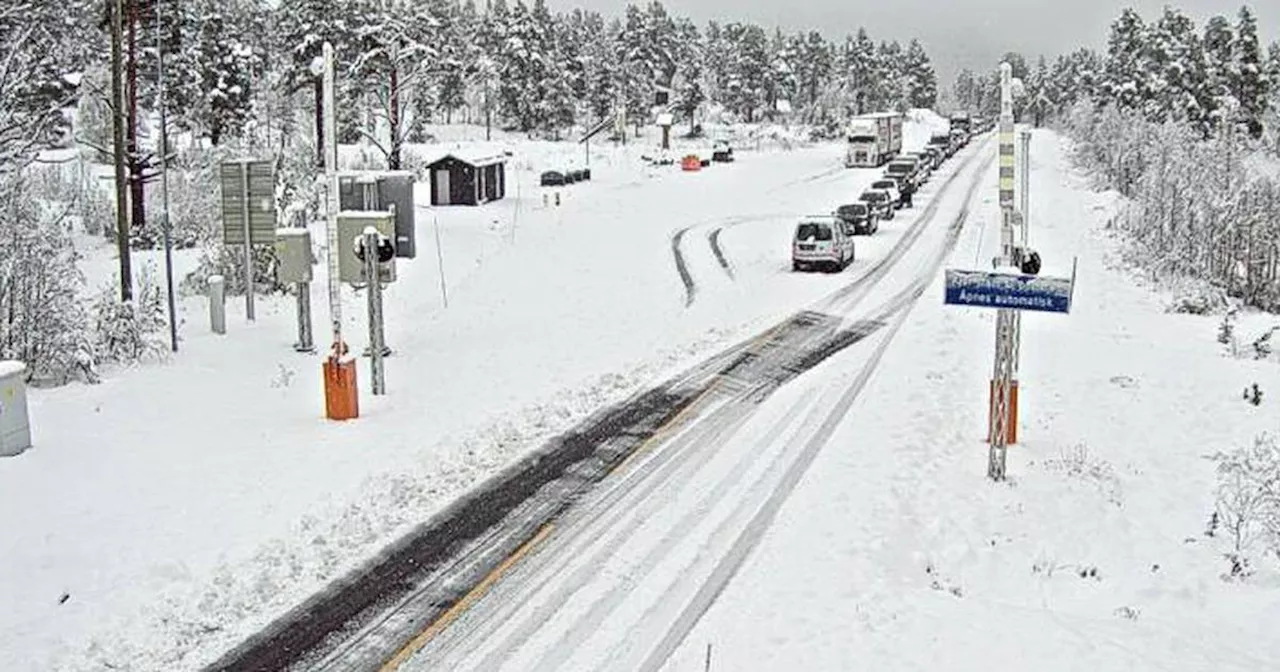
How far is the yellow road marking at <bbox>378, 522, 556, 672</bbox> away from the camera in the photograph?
32.5 feet

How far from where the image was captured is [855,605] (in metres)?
11.0

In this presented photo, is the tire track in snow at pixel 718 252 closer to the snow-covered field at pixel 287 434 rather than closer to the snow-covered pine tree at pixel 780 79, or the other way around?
the snow-covered field at pixel 287 434

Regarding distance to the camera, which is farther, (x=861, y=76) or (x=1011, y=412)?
(x=861, y=76)

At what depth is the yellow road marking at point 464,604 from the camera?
992cm

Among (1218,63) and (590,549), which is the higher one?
(1218,63)

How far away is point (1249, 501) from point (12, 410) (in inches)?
578

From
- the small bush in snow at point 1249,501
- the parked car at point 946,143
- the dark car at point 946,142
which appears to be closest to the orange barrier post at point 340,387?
the small bush in snow at point 1249,501

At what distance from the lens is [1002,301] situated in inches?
558

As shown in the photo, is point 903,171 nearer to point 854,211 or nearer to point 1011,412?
point 854,211

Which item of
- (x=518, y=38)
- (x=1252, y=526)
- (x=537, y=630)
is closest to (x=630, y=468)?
(x=537, y=630)

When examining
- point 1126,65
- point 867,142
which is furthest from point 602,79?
point 1126,65

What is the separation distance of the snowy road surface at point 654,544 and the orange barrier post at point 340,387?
4.33 meters

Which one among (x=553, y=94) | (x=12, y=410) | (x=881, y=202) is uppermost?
(x=553, y=94)

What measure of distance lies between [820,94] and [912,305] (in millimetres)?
123508
